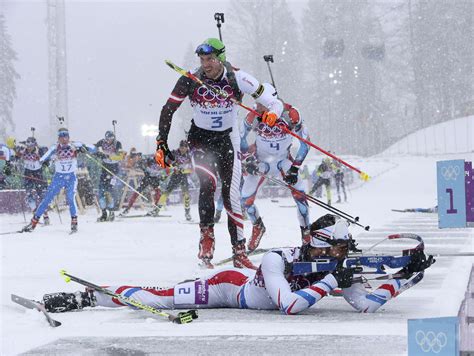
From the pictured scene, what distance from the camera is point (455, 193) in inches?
431

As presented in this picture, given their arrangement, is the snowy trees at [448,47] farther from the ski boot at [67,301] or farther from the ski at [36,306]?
the ski at [36,306]

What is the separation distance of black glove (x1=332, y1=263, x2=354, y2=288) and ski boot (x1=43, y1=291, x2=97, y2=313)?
6.30 ft

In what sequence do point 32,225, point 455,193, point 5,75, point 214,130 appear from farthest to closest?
point 5,75 < point 32,225 < point 455,193 < point 214,130

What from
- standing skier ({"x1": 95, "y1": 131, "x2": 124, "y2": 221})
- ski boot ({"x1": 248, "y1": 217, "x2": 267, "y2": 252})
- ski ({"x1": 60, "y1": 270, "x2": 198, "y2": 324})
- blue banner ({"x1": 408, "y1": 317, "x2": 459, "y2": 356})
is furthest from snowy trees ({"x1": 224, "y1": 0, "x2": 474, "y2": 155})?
blue banner ({"x1": 408, "y1": 317, "x2": 459, "y2": 356})

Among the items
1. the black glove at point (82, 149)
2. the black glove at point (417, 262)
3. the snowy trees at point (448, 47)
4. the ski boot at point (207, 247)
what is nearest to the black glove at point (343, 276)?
the black glove at point (417, 262)

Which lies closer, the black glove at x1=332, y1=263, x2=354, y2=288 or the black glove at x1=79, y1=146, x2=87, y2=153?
the black glove at x1=332, y1=263, x2=354, y2=288

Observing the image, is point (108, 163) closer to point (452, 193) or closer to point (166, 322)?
point (452, 193)

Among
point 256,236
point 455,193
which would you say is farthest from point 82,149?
point 455,193

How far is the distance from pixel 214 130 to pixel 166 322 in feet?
12.3

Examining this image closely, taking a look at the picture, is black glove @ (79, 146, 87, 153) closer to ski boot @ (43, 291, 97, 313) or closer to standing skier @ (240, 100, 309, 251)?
standing skier @ (240, 100, 309, 251)

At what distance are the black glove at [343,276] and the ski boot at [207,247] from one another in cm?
351

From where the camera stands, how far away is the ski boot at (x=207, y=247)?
31.6 ft

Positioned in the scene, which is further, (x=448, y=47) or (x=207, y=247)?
(x=448, y=47)

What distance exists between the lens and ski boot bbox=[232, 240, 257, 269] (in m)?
9.34
